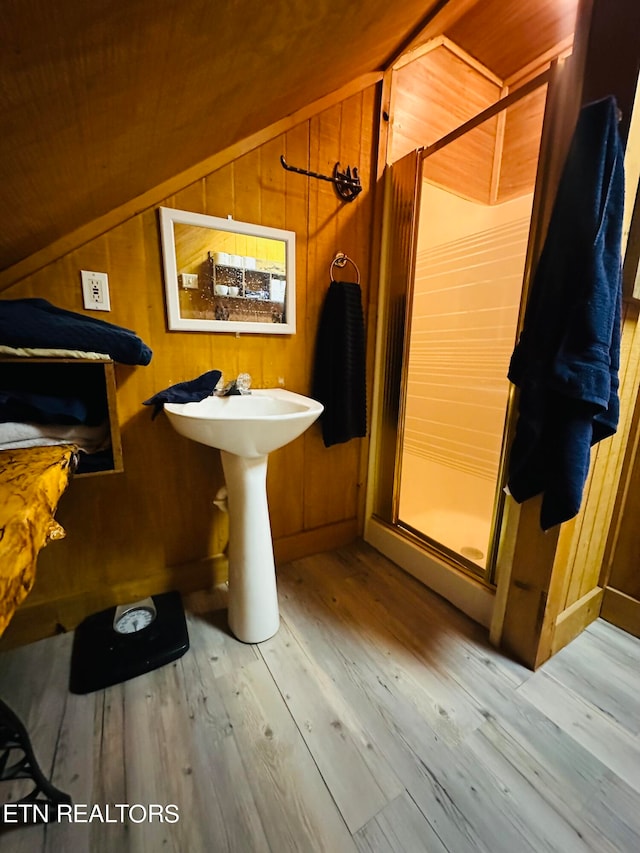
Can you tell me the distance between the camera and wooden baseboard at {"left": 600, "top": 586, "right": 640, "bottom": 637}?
48.7 inches

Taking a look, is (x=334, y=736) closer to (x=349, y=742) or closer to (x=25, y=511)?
(x=349, y=742)

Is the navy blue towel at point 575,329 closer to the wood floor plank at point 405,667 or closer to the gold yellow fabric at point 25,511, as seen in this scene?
the wood floor plank at point 405,667

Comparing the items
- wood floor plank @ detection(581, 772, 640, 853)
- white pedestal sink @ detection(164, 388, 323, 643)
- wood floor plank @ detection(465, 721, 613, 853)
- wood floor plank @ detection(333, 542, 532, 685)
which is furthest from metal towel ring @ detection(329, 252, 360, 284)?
wood floor plank @ detection(581, 772, 640, 853)

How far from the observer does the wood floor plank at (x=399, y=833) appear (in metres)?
0.68

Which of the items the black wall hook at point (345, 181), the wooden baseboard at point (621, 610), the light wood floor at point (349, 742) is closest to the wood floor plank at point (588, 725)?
the light wood floor at point (349, 742)

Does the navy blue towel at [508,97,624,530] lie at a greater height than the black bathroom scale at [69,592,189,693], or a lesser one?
greater

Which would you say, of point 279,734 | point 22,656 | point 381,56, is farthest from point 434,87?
point 22,656

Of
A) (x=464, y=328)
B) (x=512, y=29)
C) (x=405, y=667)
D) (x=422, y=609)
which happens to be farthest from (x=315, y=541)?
(x=512, y=29)

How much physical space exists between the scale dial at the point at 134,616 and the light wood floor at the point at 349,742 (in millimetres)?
159

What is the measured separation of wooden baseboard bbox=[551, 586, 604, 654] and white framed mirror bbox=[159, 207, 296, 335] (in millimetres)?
1417

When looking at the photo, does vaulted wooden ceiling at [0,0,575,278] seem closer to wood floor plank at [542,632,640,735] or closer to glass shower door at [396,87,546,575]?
glass shower door at [396,87,546,575]

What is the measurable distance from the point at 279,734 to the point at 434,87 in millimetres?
2471

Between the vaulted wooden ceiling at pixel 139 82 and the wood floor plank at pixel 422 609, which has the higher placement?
the vaulted wooden ceiling at pixel 139 82

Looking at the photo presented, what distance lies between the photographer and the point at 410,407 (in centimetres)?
167
